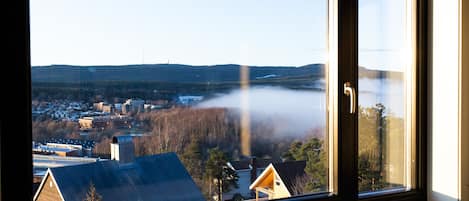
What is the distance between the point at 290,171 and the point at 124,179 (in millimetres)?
741

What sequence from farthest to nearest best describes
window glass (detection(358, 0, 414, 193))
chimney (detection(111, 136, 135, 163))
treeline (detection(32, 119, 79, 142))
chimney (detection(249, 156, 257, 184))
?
1. window glass (detection(358, 0, 414, 193))
2. chimney (detection(249, 156, 257, 184))
3. chimney (detection(111, 136, 135, 163))
4. treeline (detection(32, 119, 79, 142))

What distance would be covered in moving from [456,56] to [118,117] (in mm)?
1579

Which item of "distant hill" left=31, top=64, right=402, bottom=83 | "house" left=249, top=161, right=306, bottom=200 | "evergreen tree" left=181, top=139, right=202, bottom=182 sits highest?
"distant hill" left=31, top=64, right=402, bottom=83

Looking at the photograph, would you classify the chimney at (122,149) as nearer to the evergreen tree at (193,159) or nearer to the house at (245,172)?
the evergreen tree at (193,159)

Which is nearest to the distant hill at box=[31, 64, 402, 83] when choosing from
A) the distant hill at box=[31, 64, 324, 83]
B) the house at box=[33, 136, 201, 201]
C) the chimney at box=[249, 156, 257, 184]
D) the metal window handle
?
the distant hill at box=[31, 64, 324, 83]

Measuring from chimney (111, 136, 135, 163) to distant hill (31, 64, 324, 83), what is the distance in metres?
0.22

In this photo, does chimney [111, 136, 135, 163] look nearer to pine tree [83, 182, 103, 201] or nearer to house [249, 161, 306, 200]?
pine tree [83, 182, 103, 201]

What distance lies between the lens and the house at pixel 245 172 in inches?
76.6

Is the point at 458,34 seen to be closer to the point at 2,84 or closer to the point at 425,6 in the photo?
the point at 425,6

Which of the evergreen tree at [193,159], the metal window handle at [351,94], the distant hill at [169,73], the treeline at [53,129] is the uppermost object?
the distant hill at [169,73]

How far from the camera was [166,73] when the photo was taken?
178 cm

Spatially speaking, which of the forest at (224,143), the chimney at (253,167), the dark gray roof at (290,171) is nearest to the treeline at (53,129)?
the forest at (224,143)

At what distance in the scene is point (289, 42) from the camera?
2.03m

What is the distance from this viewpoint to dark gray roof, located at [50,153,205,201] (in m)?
1.65
